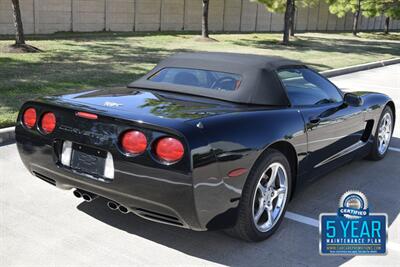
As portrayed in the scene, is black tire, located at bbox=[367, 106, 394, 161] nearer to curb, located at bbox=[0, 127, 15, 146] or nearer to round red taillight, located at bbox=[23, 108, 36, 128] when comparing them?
round red taillight, located at bbox=[23, 108, 36, 128]

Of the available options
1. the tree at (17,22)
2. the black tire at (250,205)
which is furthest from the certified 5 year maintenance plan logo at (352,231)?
the tree at (17,22)

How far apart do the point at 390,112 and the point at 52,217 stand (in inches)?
165

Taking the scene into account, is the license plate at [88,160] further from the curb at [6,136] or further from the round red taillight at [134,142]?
the curb at [6,136]

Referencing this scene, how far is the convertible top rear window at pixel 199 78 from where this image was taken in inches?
164

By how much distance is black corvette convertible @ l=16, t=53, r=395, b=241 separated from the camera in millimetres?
3125

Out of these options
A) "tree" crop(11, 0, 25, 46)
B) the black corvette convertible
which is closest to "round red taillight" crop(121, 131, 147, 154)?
the black corvette convertible

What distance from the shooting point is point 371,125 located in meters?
5.48

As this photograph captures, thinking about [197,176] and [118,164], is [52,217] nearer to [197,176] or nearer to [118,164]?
[118,164]

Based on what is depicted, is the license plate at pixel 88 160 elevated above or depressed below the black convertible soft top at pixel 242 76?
below

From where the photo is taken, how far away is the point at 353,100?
504 centimetres

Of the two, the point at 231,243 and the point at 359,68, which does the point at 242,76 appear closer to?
the point at 231,243

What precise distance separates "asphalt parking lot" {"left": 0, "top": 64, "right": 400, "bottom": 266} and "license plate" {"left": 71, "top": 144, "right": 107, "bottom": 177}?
55 cm

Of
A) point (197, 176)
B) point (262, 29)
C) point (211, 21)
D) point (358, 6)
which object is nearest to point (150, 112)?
point (197, 176)

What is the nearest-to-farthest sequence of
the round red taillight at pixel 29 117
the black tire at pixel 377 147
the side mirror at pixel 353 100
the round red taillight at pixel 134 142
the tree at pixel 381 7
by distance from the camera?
the round red taillight at pixel 134 142 < the round red taillight at pixel 29 117 < the side mirror at pixel 353 100 < the black tire at pixel 377 147 < the tree at pixel 381 7
